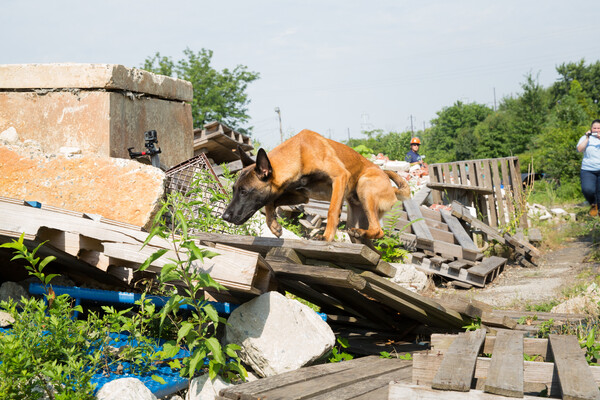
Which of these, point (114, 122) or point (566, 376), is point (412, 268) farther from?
point (566, 376)

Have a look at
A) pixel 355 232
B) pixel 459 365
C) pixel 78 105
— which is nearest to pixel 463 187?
pixel 355 232

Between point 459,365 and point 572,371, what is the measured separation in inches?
24.0

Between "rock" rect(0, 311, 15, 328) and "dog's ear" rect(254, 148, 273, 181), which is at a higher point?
"dog's ear" rect(254, 148, 273, 181)

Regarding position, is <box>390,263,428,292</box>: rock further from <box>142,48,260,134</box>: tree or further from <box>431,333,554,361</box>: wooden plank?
<box>142,48,260,134</box>: tree

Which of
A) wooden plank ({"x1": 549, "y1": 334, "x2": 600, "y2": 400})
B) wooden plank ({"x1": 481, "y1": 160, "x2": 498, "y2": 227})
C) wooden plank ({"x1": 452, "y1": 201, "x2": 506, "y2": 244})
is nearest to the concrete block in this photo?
wooden plank ({"x1": 549, "y1": 334, "x2": 600, "y2": 400})

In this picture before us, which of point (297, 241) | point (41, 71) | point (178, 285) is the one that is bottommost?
point (178, 285)

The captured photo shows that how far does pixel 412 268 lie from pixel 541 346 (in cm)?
433

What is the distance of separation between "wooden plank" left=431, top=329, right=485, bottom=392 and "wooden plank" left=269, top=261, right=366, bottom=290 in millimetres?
784

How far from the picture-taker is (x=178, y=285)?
162 inches

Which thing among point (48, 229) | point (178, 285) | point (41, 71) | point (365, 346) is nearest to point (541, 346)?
point (365, 346)

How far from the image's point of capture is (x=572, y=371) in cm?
296

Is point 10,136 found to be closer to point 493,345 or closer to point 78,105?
point 78,105

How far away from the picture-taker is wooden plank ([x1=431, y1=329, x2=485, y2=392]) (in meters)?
2.65

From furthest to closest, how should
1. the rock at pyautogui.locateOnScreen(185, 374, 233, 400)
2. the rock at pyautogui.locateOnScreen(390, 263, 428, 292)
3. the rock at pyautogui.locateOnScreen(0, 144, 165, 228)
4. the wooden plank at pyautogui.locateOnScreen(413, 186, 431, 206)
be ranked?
the wooden plank at pyautogui.locateOnScreen(413, 186, 431, 206), the rock at pyautogui.locateOnScreen(390, 263, 428, 292), the rock at pyautogui.locateOnScreen(0, 144, 165, 228), the rock at pyautogui.locateOnScreen(185, 374, 233, 400)
